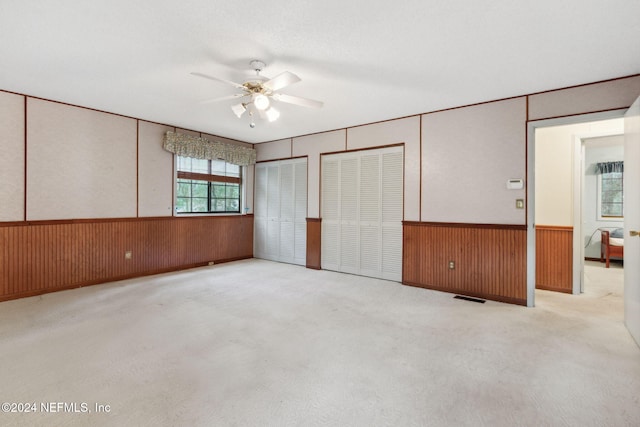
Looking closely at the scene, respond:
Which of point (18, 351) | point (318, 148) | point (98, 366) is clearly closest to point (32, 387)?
point (98, 366)

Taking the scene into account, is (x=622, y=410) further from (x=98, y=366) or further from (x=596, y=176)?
(x=596, y=176)

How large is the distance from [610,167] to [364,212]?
19.9ft

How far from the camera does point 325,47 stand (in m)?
2.77

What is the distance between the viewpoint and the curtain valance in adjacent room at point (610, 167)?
698 centimetres

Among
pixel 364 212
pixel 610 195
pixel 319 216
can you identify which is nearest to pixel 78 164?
pixel 319 216

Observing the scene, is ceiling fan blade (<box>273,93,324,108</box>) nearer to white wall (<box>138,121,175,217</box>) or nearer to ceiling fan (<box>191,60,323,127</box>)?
ceiling fan (<box>191,60,323,127</box>)

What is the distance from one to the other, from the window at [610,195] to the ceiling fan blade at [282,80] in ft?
26.5

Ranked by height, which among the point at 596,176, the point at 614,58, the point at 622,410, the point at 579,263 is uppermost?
the point at 614,58

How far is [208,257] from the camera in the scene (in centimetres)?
620

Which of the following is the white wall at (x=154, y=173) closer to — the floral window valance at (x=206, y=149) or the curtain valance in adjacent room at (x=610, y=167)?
the floral window valance at (x=206, y=149)

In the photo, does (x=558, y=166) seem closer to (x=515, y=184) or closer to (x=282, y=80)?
(x=515, y=184)

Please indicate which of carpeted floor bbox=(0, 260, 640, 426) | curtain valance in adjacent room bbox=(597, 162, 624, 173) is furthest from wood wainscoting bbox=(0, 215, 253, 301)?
curtain valance in adjacent room bbox=(597, 162, 624, 173)

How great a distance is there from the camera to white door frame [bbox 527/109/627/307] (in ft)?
11.6

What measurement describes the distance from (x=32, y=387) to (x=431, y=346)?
2.92 metres
